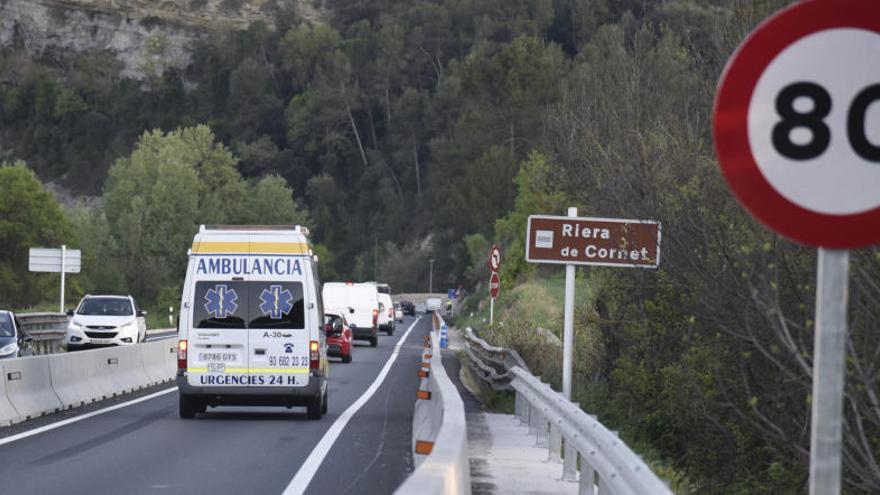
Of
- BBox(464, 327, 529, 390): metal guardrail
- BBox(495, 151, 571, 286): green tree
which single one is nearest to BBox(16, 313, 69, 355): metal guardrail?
BBox(495, 151, 571, 286): green tree

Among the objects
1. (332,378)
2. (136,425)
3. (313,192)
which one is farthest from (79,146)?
(136,425)

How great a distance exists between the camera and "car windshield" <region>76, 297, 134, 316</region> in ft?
146

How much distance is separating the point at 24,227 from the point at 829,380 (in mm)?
113125

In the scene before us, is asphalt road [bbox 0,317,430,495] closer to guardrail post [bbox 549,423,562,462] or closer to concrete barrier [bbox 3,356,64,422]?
concrete barrier [bbox 3,356,64,422]

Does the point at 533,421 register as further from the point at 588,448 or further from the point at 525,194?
the point at 525,194

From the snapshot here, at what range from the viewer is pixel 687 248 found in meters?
16.2

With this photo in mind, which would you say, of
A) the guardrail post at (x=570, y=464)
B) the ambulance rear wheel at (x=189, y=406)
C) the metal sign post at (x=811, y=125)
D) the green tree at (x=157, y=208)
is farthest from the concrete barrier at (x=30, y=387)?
the green tree at (x=157, y=208)

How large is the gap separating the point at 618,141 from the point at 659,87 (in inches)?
277

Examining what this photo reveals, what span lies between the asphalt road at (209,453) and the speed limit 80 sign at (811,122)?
989 centimetres

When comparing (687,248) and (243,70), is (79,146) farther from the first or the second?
(687,248)

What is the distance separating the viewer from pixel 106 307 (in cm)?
4503

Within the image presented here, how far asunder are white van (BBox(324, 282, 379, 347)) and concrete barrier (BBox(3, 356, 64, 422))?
1252 inches

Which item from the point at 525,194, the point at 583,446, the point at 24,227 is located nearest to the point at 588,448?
the point at 583,446

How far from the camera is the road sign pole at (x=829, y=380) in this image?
4.63 m
